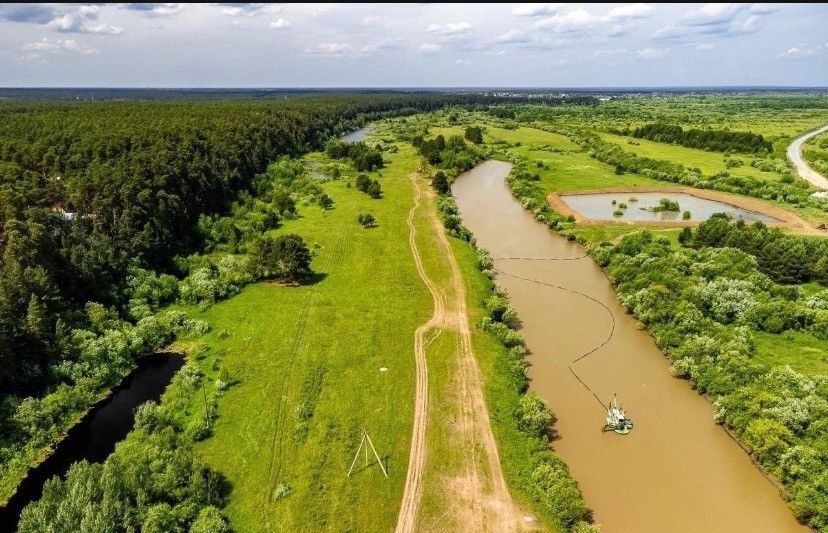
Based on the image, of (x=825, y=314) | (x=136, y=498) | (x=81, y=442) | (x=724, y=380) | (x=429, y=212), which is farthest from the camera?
(x=429, y=212)

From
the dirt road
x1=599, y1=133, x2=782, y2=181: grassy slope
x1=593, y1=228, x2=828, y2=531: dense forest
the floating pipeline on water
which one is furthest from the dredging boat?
x1=599, y1=133, x2=782, y2=181: grassy slope

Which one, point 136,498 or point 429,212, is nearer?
point 136,498

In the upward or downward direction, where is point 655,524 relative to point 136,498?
downward

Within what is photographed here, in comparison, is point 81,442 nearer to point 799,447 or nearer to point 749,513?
point 749,513

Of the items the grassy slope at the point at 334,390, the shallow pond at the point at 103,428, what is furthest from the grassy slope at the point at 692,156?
the shallow pond at the point at 103,428

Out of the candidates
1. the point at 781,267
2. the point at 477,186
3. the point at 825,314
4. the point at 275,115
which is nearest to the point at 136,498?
the point at 825,314

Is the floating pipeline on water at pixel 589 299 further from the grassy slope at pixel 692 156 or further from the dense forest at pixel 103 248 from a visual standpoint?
the grassy slope at pixel 692 156

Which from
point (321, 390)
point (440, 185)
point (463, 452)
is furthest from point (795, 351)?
point (440, 185)

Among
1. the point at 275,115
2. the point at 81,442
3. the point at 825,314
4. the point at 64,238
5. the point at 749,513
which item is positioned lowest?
the point at 749,513
